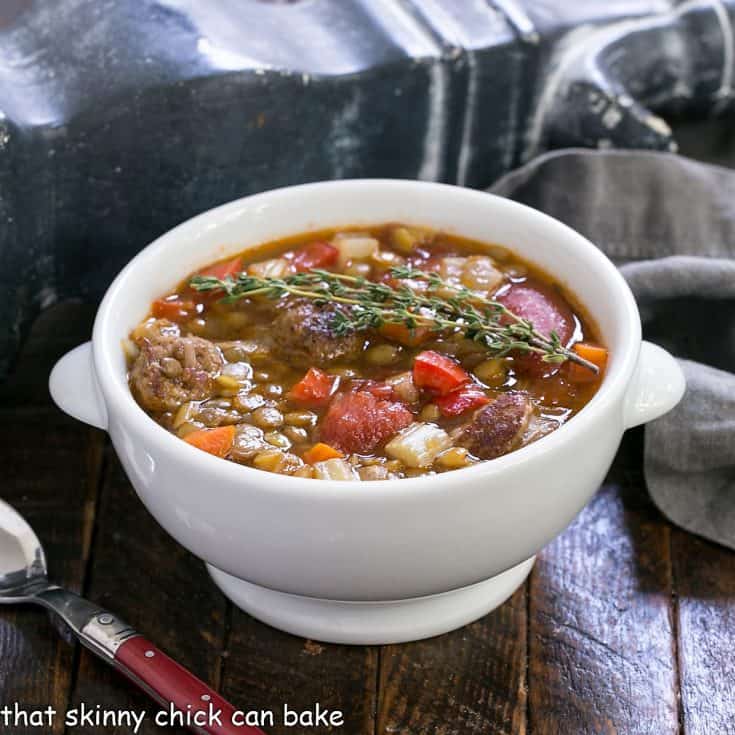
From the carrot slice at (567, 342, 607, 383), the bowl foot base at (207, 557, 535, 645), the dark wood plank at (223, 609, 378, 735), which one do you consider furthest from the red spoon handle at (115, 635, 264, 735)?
the carrot slice at (567, 342, 607, 383)

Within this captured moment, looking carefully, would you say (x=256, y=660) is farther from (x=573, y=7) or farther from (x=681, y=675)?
(x=573, y=7)

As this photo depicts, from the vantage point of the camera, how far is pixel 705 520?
116 inches

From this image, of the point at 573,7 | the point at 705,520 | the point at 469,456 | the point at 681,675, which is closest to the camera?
the point at 469,456

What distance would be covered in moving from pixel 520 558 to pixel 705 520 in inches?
27.3

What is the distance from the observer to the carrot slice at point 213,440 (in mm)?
2412

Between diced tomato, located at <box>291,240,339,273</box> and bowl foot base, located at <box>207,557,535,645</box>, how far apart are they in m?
0.79

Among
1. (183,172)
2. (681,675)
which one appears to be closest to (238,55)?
(183,172)

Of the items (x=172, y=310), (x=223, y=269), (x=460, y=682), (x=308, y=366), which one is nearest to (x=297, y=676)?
(x=460, y=682)

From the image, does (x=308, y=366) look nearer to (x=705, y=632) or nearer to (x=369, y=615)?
(x=369, y=615)

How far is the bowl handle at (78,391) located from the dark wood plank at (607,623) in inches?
42.3

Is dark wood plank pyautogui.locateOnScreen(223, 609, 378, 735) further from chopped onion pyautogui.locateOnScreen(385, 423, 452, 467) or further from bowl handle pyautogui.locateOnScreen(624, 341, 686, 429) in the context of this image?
bowl handle pyautogui.locateOnScreen(624, 341, 686, 429)

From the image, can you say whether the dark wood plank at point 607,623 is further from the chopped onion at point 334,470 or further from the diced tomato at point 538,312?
the chopped onion at point 334,470

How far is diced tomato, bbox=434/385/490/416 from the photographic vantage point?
8.24 feet

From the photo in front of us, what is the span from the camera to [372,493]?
2.19 metres
